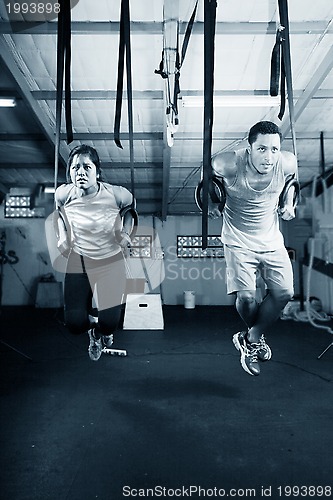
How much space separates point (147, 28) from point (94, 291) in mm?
2653

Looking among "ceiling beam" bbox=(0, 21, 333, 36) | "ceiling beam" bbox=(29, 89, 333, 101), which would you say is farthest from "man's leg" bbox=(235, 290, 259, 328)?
"ceiling beam" bbox=(29, 89, 333, 101)

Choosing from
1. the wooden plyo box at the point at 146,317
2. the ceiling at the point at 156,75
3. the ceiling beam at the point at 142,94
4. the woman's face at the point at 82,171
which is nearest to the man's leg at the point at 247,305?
the woman's face at the point at 82,171

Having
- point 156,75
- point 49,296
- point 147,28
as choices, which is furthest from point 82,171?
point 49,296

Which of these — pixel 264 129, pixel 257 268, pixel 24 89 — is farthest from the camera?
pixel 24 89

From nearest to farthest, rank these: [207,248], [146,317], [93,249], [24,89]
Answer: [93,249]
[207,248]
[24,89]
[146,317]

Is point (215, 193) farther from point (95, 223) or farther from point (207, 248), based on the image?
point (207, 248)

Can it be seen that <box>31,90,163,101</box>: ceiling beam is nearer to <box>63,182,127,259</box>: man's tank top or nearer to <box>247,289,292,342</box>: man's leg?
<box>63,182,127,259</box>: man's tank top

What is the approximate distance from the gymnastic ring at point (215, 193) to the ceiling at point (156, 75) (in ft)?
2.52

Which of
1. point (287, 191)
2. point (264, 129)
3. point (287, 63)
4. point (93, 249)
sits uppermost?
point (287, 63)

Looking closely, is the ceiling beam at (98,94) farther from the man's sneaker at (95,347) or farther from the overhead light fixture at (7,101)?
the man's sneaker at (95,347)

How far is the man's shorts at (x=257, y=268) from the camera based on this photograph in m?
0.85

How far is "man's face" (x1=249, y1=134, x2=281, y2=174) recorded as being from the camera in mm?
807

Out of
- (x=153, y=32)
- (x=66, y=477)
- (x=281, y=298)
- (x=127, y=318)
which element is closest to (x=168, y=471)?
(x=66, y=477)

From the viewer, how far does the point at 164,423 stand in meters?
3.65
